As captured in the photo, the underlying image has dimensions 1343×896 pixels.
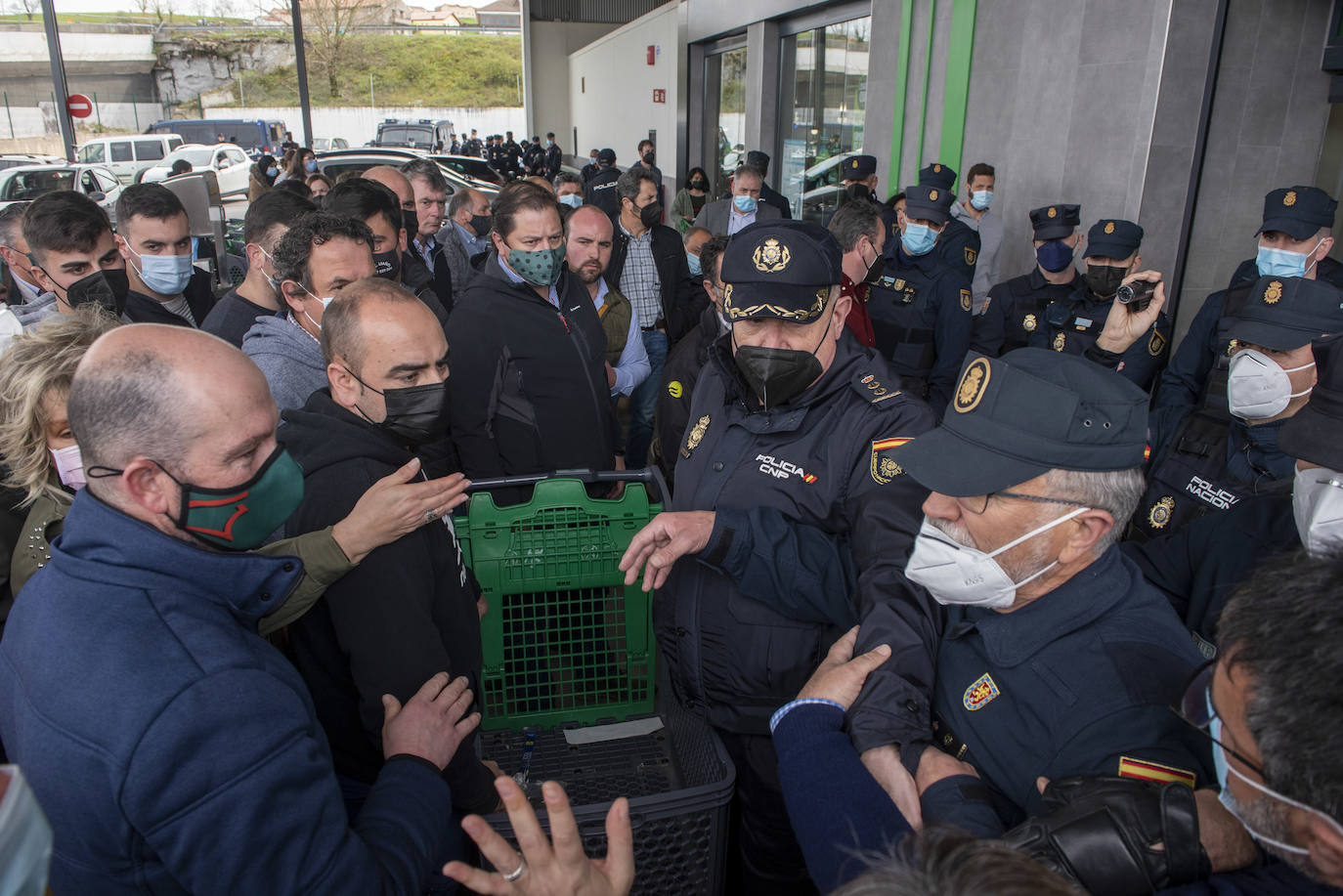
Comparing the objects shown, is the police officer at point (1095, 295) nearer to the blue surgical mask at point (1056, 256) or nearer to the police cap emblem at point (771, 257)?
the blue surgical mask at point (1056, 256)

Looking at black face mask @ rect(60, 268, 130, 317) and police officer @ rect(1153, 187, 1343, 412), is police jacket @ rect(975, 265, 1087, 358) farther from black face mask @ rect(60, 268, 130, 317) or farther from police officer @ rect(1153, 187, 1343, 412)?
black face mask @ rect(60, 268, 130, 317)

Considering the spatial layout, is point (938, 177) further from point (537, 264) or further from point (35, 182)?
point (35, 182)

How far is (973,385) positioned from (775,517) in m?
0.62

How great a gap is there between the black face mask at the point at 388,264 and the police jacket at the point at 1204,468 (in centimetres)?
344

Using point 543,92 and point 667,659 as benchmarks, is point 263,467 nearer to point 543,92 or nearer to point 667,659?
point 667,659

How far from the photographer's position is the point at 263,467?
151 cm

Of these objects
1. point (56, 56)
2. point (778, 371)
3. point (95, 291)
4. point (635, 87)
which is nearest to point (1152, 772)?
point (778, 371)

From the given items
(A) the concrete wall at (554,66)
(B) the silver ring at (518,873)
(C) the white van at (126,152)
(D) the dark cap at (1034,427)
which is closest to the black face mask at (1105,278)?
(D) the dark cap at (1034,427)

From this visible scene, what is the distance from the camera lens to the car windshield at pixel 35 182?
42.1 ft

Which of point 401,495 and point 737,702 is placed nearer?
point 401,495

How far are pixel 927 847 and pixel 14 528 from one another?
245 cm

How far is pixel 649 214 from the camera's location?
5988mm

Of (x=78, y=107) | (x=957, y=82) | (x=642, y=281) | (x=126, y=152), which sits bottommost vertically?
(x=642, y=281)

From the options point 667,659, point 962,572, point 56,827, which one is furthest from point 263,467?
point 962,572
